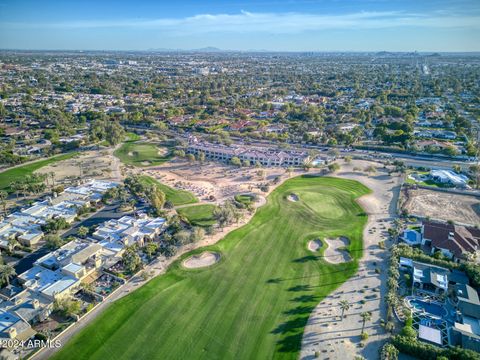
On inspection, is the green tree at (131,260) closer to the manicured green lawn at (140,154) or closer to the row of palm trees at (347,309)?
the row of palm trees at (347,309)

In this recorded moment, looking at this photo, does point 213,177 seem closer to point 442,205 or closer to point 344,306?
point 344,306

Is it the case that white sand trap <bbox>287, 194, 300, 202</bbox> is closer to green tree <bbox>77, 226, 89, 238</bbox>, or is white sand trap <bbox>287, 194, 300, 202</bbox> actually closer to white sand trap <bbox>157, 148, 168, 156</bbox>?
green tree <bbox>77, 226, 89, 238</bbox>

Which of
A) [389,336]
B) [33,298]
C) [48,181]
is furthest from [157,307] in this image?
[48,181]

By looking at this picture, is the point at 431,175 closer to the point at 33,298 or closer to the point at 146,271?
the point at 146,271

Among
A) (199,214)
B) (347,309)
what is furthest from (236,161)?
(347,309)

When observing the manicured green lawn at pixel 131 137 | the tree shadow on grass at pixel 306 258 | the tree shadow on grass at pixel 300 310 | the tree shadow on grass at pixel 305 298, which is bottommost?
the tree shadow on grass at pixel 300 310

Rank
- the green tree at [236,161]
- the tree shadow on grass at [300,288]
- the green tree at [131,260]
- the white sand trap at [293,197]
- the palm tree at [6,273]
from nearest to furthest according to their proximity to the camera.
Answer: the palm tree at [6,273], the tree shadow on grass at [300,288], the green tree at [131,260], the white sand trap at [293,197], the green tree at [236,161]

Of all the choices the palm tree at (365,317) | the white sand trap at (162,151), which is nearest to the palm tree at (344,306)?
the palm tree at (365,317)
